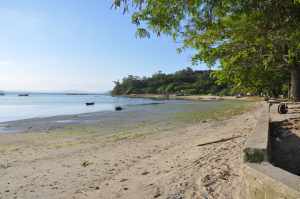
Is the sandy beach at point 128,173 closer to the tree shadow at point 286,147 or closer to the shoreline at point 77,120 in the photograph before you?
the tree shadow at point 286,147

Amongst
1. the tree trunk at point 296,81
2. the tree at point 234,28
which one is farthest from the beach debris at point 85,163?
the tree trunk at point 296,81

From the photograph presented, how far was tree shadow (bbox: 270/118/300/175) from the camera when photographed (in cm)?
645

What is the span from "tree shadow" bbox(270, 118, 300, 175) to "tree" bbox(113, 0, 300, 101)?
2.10 meters

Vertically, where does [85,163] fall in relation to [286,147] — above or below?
below

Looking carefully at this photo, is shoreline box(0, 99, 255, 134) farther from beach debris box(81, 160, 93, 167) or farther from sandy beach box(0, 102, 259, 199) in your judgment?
beach debris box(81, 160, 93, 167)

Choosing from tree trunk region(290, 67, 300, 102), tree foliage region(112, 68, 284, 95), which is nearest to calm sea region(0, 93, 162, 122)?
tree trunk region(290, 67, 300, 102)

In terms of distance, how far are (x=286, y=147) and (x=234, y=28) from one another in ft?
9.96

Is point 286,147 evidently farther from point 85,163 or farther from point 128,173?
point 85,163

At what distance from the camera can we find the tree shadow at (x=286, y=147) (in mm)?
6445

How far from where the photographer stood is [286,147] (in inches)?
297

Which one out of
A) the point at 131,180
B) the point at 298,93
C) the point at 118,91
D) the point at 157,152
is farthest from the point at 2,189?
the point at 118,91

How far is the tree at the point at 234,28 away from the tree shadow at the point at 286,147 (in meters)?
2.10

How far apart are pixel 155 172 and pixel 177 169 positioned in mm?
493

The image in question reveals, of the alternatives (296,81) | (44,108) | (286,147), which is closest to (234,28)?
(286,147)
